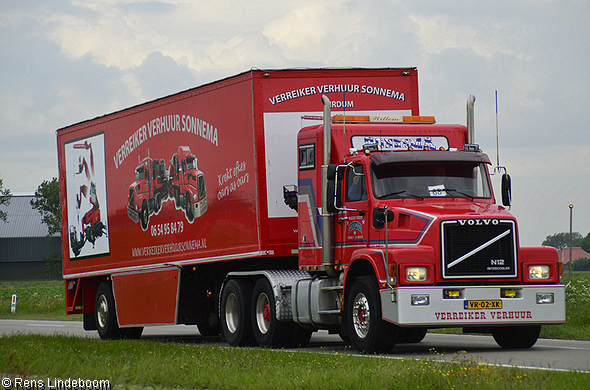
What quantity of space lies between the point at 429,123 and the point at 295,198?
2491mm

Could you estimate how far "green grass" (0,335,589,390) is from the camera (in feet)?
29.7

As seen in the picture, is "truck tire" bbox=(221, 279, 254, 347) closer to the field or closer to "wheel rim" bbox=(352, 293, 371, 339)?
the field

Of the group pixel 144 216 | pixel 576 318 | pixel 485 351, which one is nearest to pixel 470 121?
pixel 485 351

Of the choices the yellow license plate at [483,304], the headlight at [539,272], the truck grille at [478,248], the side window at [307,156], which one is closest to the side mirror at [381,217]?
the truck grille at [478,248]

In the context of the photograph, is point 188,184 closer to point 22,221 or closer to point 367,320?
point 367,320

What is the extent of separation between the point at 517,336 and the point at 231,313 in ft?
17.3

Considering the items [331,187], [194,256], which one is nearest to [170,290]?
[194,256]

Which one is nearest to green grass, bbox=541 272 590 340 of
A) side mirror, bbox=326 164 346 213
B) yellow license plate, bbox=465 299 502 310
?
yellow license plate, bbox=465 299 502 310

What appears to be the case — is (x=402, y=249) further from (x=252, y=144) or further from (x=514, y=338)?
(x=252, y=144)

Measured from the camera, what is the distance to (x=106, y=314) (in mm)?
21297

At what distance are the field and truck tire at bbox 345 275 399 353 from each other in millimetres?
725

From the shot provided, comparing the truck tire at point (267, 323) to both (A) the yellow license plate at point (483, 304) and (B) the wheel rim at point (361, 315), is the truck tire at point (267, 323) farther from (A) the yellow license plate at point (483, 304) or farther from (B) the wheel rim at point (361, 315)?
(A) the yellow license plate at point (483, 304)

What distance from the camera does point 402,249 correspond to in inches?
519

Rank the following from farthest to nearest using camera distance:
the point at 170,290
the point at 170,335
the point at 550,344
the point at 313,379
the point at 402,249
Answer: the point at 170,335 < the point at 170,290 < the point at 550,344 < the point at 402,249 < the point at 313,379
